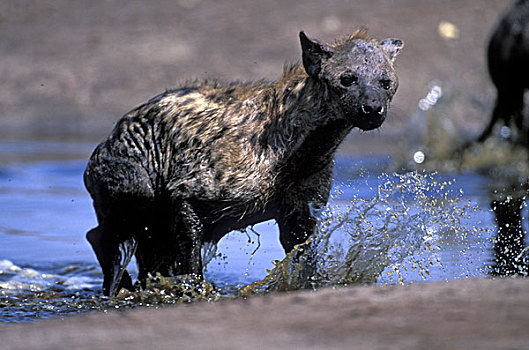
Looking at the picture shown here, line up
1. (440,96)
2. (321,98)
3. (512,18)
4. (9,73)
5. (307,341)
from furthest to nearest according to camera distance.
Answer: (9,73), (440,96), (512,18), (321,98), (307,341)

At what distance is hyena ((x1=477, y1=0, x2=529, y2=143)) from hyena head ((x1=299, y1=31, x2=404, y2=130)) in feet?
17.7

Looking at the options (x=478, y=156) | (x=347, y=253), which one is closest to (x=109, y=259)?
(x=347, y=253)

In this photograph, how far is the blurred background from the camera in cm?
1370

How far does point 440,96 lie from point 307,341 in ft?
33.9

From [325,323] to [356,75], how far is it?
5.77 feet

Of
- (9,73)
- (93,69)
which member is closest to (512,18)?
(93,69)

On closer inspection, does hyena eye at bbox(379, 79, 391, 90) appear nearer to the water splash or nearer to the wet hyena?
the wet hyena

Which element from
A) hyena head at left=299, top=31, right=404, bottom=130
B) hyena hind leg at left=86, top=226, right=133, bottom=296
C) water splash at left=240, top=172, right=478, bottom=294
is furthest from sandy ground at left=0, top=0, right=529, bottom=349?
hyena head at left=299, top=31, right=404, bottom=130

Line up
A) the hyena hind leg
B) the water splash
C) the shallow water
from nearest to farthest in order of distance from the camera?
the water splash, the shallow water, the hyena hind leg

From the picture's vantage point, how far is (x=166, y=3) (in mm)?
16484

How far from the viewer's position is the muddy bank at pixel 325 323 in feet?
10.0

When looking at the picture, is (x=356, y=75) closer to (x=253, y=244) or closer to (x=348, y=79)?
(x=348, y=79)

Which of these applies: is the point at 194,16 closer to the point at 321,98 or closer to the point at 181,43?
the point at 181,43

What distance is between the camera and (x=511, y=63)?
10117mm
